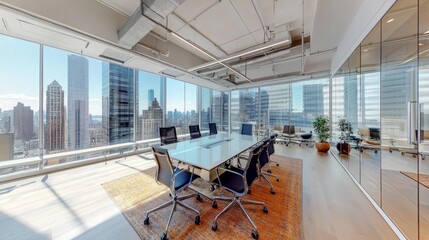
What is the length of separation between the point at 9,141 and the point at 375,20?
6.74 m

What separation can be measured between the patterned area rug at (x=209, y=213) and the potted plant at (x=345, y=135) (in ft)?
5.97

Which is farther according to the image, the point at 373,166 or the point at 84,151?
the point at 84,151

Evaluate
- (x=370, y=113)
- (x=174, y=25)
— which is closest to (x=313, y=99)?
(x=370, y=113)

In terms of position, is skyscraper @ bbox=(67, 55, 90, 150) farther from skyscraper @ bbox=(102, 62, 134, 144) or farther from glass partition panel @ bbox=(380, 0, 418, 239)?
glass partition panel @ bbox=(380, 0, 418, 239)

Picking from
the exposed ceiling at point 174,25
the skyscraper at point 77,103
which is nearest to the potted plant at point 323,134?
the exposed ceiling at point 174,25

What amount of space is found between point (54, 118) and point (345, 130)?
713cm

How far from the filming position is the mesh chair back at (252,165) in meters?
1.80

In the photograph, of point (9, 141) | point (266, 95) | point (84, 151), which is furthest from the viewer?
point (266, 95)

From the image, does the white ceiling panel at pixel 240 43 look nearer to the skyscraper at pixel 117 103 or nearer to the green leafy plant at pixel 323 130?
the skyscraper at pixel 117 103

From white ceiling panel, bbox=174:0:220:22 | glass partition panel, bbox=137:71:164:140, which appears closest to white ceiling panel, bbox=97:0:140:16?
white ceiling panel, bbox=174:0:220:22

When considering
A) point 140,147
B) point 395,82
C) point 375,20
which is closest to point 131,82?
point 140,147

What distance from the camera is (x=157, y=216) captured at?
1960 mm

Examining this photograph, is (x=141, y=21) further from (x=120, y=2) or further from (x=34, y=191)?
(x=34, y=191)

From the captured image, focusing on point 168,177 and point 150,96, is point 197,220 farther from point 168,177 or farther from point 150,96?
point 150,96
